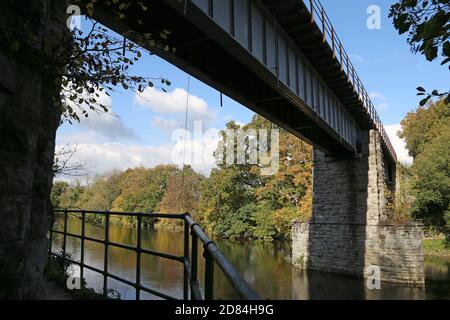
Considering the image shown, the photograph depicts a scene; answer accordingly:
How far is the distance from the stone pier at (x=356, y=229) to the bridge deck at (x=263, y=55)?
17.5 feet

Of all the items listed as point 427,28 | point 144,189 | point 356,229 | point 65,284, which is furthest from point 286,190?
point 144,189

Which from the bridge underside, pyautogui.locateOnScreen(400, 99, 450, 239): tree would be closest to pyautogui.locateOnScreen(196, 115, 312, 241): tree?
pyautogui.locateOnScreen(400, 99, 450, 239): tree

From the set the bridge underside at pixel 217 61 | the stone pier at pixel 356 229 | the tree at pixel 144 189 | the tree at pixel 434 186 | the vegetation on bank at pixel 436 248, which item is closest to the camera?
the bridge underside at pixel 217 61

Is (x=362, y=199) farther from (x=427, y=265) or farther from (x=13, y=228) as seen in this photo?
(x=13, y=228)

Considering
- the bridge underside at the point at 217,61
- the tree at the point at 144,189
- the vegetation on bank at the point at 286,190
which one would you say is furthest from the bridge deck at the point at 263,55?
the tree at the point at 144,189

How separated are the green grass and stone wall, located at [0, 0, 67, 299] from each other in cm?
3625

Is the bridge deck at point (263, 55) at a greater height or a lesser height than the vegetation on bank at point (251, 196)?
greater

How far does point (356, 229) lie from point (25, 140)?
2185cm

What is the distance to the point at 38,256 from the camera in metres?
3.64

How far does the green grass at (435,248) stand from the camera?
34188 millimetres

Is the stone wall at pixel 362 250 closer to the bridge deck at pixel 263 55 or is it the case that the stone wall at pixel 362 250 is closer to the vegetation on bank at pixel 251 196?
the vegetation on bank at pixel 251 196

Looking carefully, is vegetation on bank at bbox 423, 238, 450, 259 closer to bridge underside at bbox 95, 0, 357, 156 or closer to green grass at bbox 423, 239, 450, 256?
green grass at bbox 423, 239, 450, 256
